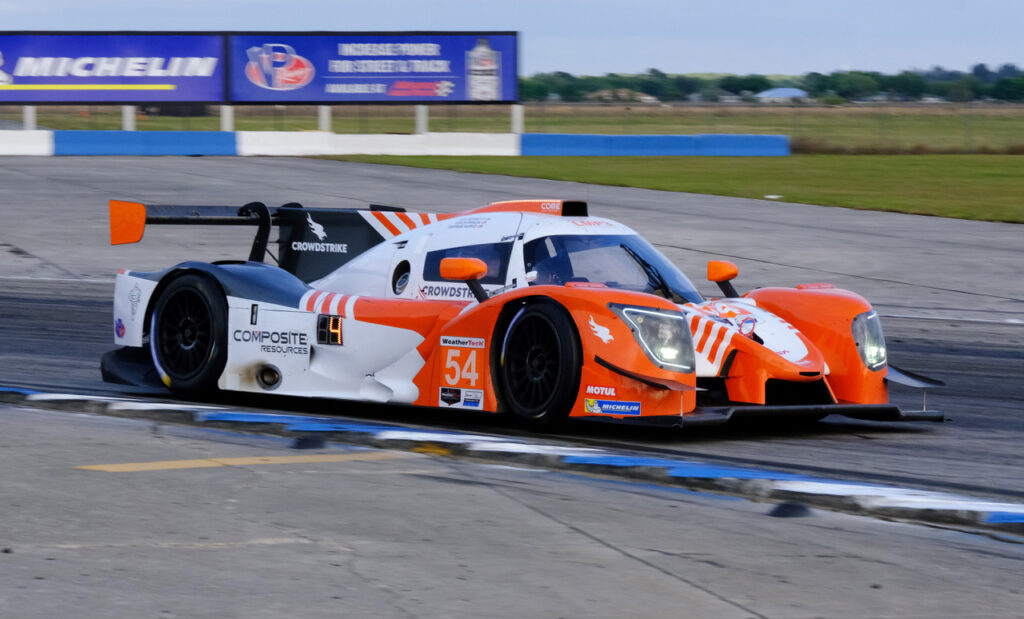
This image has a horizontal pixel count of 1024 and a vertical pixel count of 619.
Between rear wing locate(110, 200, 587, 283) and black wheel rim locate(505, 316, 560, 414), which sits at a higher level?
rear wing locate(110, 200, 587, 283)

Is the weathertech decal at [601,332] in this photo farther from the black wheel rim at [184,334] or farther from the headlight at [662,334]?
the black wheel rim at [184,334]

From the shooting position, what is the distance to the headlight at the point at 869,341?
26.1 feet

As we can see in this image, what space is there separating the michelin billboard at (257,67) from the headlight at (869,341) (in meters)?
32.7

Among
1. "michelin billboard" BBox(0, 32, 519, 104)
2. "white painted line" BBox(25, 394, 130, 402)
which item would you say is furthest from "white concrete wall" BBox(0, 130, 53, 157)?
"white painted line" BBox(25, 394, 130, 402)

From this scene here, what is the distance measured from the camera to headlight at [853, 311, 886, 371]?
7.94m

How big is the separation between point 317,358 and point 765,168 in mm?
28662

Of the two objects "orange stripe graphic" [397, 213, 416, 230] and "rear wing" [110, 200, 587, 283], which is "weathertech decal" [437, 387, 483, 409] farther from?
"orange stripe graphic" [397, 213, 416, 230]

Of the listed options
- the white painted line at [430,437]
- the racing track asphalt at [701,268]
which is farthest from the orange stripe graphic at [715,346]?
the white painted line at [430,437]

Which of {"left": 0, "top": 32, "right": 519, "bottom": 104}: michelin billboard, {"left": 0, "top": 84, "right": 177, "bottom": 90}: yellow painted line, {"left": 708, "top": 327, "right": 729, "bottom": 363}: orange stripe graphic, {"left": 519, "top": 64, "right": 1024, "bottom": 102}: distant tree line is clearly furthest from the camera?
{"left": 519, "top": 64, "right": 1024, "bottom": 102}: distant tree line

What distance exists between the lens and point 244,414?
8.10m

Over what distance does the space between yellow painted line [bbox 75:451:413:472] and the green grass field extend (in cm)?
1706

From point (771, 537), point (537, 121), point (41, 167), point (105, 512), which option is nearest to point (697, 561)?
point (771, 537)

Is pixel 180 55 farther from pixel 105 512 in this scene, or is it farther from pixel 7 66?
pixel 105 512

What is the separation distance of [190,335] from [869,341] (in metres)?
4.11
